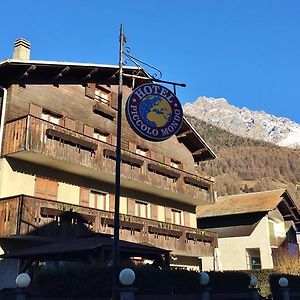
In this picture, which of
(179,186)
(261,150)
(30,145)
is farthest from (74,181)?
(261,150)

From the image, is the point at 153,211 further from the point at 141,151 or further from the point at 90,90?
the point at 90,90

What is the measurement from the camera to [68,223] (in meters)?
19.4

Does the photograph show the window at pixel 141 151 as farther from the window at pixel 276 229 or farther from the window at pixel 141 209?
the window at pixel 276 229

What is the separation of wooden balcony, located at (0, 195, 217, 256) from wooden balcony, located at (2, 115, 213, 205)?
2041 millimetres

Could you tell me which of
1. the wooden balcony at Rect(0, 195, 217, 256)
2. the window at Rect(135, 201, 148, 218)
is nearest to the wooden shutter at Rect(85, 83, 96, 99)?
the window at Rect(135, 201, 148, 218)

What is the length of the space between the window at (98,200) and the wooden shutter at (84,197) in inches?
13.3

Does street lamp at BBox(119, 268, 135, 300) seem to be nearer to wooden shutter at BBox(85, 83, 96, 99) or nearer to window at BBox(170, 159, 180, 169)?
wooden shutter at BBox(85, 83, 96, 99)

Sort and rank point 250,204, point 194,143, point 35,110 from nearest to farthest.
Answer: point 35,110
point 194,143
point 250,204

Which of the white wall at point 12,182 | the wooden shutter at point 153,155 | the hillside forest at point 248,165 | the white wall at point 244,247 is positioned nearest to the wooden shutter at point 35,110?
the white wall at point 12,182

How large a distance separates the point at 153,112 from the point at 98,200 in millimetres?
11408

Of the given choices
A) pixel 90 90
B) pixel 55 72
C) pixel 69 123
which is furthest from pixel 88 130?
pixel 55 72

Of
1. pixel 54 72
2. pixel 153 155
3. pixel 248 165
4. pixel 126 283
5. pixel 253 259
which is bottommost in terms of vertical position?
pixel 126 283

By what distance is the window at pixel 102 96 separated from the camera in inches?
1003

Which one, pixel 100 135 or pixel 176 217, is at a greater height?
pixel 100 135
